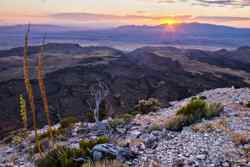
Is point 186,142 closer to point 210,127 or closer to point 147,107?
point 210,127

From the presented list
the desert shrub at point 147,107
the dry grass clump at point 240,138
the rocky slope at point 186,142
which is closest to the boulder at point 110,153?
the rocky slope at point 186,142

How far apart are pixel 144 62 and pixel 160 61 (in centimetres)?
289

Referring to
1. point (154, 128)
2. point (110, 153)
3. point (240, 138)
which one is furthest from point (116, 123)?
point (240, 138)

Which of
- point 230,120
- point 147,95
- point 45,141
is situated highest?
point 230,120

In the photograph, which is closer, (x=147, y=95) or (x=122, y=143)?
(x=122, y=143)

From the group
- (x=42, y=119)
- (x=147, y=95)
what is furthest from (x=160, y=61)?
(x=42, y=119)

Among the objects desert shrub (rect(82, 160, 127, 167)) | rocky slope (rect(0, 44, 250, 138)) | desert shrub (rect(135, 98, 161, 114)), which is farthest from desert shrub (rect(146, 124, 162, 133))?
rocky slope (rect(0, 44, 250, 138))

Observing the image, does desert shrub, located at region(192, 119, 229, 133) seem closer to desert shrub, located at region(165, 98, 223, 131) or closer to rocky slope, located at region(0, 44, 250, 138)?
desert shrub, located at region(165, 98, 223, 131)

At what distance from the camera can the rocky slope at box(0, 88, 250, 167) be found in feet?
25.5

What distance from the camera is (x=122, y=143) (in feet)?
32.0

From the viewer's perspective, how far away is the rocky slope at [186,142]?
7.76 metres

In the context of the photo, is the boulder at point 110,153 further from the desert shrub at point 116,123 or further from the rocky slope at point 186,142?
the desert shrub at point 116,123

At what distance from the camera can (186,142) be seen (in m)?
8.96

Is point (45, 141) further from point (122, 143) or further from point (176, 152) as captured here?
point (176, 152)
